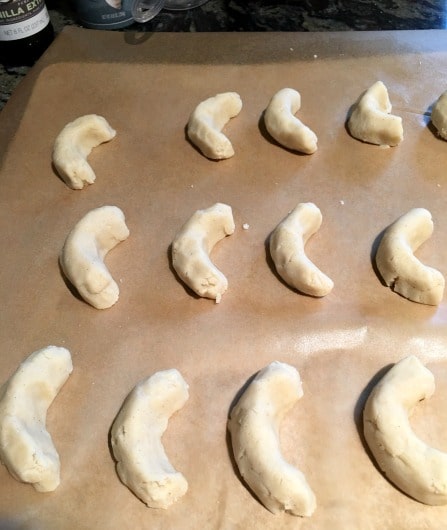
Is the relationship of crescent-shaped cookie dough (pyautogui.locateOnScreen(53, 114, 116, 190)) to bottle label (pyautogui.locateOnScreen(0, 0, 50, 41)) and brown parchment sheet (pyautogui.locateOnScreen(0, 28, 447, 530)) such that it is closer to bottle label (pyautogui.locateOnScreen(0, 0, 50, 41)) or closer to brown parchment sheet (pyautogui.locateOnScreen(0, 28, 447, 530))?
brown parchment sheet (pyautogui.locateOnScreen(0, 28, 447, 530))

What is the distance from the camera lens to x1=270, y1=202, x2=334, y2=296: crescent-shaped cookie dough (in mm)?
1223

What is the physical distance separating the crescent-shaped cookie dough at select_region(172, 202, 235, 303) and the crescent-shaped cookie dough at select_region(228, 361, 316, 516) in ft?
0.72

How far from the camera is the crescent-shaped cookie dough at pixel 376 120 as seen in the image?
146cm

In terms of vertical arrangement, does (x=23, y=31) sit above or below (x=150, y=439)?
above

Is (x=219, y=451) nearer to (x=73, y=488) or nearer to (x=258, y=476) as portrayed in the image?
(x=258, y=476)

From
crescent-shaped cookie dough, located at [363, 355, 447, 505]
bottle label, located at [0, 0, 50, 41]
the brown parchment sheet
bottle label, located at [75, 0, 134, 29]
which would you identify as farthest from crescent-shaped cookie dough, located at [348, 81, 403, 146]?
bottle label, located at [0, 0, 50, 41]

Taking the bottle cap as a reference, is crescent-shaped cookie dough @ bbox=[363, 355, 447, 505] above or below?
below

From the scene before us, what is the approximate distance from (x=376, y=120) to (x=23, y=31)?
980mm

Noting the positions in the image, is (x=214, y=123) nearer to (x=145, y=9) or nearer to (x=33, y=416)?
(x=145, y=9)

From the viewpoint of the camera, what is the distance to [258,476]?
99 cm

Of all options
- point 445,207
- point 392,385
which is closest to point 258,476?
point 392,385

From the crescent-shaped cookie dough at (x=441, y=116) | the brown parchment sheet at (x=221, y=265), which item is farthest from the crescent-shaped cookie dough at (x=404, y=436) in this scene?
the crescent-shaped cookie dough at (x=441, y=116)

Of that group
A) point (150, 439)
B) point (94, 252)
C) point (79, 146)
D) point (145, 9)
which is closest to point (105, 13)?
point (145, 9)

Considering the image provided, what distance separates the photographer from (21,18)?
5.15 feet
